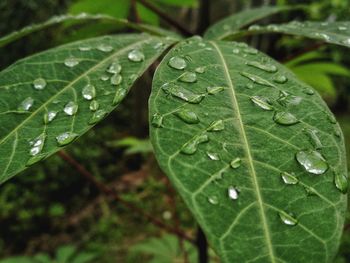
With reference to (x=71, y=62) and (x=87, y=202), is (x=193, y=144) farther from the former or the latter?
(x=87, y=202)

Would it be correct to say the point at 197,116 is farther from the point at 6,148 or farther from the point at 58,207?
the point at 58,207

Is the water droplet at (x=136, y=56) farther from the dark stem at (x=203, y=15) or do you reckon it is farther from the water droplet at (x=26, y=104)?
the dark stem at (x=203, y=15)

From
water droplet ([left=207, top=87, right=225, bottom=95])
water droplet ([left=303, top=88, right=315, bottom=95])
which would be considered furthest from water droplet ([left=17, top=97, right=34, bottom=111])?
water droplet ([left=303, top=88, right=315, bottom=95])

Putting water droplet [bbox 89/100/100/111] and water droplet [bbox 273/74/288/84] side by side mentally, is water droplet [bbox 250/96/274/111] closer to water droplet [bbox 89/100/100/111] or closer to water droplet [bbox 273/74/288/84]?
water droplet [bbox 273/74/288/84]

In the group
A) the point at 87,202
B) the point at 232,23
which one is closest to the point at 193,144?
the point at 232,23

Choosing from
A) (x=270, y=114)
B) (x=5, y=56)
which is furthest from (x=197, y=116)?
(x=5, y=56)
